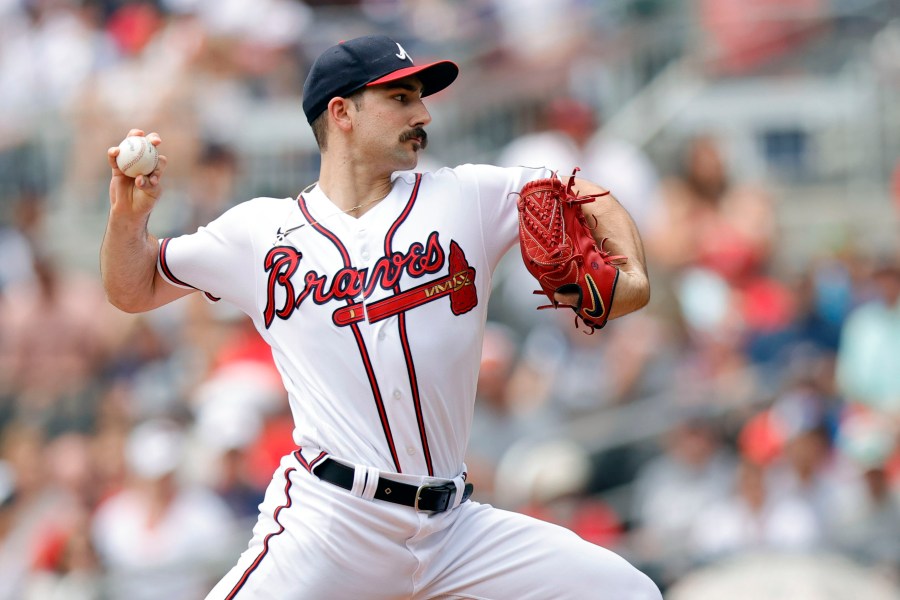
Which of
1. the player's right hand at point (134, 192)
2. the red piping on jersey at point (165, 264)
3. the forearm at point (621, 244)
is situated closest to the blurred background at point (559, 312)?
the forearm at point (621, 244)

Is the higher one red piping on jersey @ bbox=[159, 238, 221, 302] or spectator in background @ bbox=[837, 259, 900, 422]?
red piping on jersey @ bbox=[159, 238, 221, 302]

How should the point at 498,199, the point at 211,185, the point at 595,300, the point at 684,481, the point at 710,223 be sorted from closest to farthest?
1. the point at 595,300
2. the point at 498,199
3. the point at 684,481
4. the point at 710,223
5. the point at 211,185

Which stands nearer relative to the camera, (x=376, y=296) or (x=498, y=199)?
(x=376, y=296)

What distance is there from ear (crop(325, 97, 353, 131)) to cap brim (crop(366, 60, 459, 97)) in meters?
0.10

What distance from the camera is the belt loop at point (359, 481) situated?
3773mm

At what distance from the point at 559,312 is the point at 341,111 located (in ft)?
15.2

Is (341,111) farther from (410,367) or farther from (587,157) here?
(587,157)

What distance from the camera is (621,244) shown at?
12.7 ft

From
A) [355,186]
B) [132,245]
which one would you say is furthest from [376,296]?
[132,245]

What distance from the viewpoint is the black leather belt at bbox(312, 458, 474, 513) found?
12.4ft

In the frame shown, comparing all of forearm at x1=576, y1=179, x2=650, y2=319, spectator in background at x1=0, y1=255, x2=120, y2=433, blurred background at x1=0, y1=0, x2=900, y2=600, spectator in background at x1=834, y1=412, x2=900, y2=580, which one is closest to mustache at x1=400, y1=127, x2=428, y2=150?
forearm at x1=576, y1=179, x2=650, y2=319

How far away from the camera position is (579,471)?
7.54m

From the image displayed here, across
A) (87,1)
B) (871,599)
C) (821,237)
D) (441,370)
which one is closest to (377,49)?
(441,370)

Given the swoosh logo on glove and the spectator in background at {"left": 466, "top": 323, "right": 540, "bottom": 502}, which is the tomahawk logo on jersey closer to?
the swoosh logo on glove
